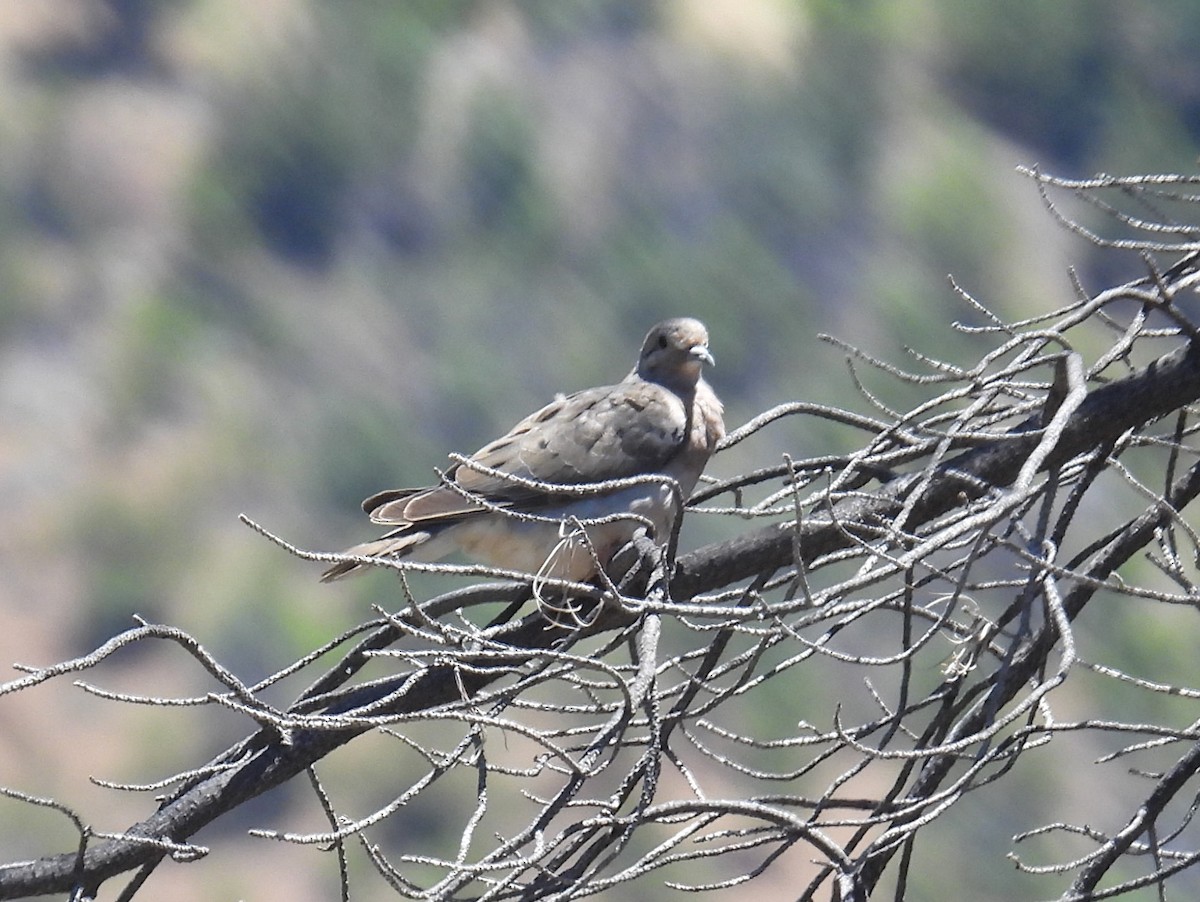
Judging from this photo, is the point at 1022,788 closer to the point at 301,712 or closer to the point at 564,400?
the point at 564,400

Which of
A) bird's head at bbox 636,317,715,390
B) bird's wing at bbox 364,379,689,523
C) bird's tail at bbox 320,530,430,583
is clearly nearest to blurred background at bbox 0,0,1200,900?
bird's head at bbox 636,317,715,390

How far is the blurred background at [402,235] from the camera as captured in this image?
33.3 meters

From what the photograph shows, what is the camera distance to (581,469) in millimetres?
5398

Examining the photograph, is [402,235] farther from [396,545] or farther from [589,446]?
[396,545]

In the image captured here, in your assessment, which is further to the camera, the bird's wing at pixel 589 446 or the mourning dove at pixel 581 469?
the bird's wing at pixel 589 446

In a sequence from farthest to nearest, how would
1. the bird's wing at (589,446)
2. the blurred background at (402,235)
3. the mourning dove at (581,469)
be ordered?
1. the blurred background at (402,235)
2. the bird's wing at (589,446)
3. the mourning dove at (581,469)

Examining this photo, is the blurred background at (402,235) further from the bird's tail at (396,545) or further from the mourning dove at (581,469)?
the bird's tail at (396,545)

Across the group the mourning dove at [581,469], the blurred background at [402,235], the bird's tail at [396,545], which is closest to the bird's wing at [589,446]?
the mourning dove at [581,469]

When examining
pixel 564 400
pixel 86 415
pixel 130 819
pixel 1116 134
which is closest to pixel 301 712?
pixel 564 400

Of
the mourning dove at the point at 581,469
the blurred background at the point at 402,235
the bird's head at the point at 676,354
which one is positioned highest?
the blurred background at the point at 402,235

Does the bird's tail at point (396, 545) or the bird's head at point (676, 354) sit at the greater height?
the bird's head at point (676, 354)

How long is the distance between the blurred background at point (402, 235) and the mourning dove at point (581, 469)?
2305 cm

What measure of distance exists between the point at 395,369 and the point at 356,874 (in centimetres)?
1301

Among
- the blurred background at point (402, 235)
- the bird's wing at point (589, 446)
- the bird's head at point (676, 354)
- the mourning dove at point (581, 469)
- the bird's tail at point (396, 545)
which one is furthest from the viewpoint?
the blurred background at point (402, 235)
